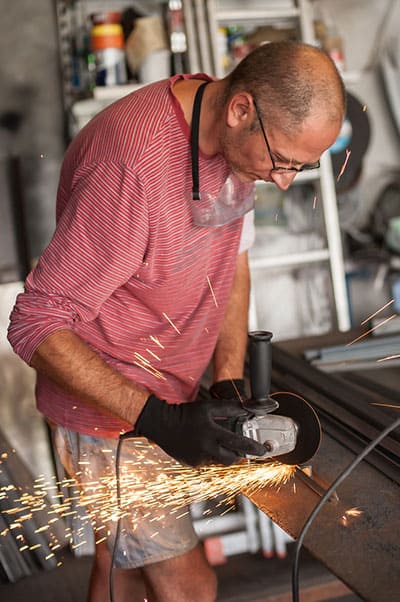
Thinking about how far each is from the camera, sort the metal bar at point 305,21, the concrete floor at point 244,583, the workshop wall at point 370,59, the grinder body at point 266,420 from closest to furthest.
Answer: the grinder body at point 266,420, the concrete floor at point 244,583, the metal bar at point 305,21, the workshop wall at point 370,59

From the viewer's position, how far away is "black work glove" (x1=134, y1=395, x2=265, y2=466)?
5.15ft

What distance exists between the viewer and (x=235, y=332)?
7.30 feet

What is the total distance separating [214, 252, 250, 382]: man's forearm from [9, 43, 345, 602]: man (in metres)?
0.08

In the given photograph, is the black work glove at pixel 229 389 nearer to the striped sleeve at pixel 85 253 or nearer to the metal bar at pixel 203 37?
the striped sleeve at pixel 85 253

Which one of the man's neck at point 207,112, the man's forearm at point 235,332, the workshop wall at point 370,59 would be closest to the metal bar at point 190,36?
the workshop wall at point 370,59

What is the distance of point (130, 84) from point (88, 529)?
1819mm

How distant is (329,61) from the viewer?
170 centimetres

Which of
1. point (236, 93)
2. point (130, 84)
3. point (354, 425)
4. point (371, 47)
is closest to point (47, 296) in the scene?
point (236, 93)

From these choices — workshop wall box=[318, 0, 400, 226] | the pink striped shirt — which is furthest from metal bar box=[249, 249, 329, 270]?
the pink striped shirt

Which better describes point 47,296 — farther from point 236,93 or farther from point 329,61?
point 329,61

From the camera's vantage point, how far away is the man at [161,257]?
1.66m

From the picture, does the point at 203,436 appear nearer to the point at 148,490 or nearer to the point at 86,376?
the point at 86,376

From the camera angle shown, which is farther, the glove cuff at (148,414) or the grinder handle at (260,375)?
the glove cuff at (148,414)

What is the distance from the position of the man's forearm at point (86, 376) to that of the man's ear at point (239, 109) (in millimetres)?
568
